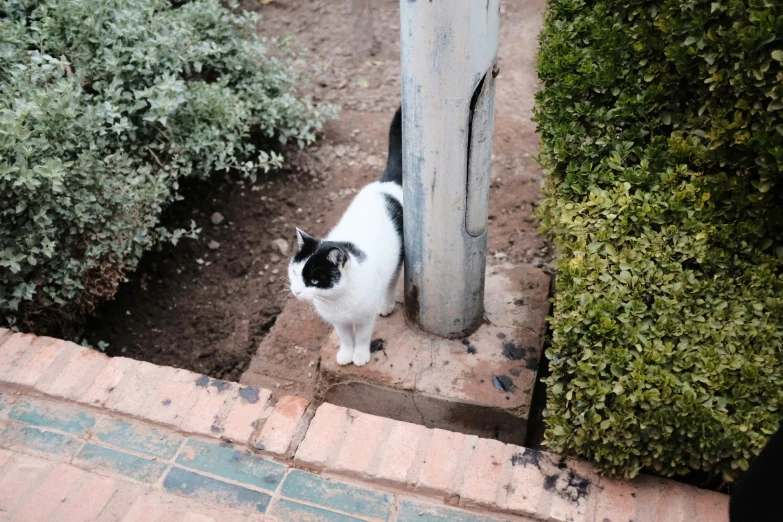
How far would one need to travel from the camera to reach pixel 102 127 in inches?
140

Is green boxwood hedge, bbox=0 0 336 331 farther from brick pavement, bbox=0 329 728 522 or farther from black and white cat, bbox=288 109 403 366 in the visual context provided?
black and white cat, bbox=288 109 403 366

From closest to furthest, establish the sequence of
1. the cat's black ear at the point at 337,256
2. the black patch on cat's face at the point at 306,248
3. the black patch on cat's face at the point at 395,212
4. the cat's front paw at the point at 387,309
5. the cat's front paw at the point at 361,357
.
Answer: the cat's black ear at the point at 337,256 → the black patch on cat's face at the point at 306,248 → the cat's front paw at the point at 361,357 → the black patch on cat's face at the point at 395,212 → the cat's front paw at the point at 387,309

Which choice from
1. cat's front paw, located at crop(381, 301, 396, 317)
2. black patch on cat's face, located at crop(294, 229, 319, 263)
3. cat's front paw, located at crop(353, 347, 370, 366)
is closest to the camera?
black patch on cat's face, located at crop(294, 229, 319, 263)

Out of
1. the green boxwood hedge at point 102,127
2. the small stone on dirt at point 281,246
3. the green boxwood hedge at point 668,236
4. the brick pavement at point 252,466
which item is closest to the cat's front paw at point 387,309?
the brick pavement at point 252,466

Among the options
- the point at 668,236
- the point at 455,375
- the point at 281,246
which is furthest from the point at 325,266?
the point at 281,246

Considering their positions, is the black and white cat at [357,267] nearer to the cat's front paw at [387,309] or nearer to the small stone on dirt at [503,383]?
the cat's front paw at [387,309]

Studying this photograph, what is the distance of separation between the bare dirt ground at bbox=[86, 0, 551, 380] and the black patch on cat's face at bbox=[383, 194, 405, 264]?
88 centimetres

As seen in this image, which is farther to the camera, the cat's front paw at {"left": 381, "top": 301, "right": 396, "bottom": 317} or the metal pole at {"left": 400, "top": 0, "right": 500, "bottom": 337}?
the cat's front paw at {"left": 381, "top": 301, "right": 396, "bottom": 317}

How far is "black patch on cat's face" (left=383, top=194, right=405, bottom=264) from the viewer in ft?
10.3

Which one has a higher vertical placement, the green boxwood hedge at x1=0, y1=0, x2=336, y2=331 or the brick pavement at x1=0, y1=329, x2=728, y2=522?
the green boxwood hedge at x1=0, y1=0, x2=336, y2=331

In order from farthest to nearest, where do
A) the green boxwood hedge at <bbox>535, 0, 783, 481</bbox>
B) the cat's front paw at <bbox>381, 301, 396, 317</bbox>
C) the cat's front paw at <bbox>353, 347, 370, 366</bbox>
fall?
the cat's front paw at <bbox>381, 301, 396, 317</bbox> → the cat's front paw at <bbox>353, 347, 370, 366</bbox> → the green boxwood hedge at <bbox>535, 0, 783, 481</bbox>

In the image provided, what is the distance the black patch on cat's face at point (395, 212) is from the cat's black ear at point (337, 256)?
501 mm

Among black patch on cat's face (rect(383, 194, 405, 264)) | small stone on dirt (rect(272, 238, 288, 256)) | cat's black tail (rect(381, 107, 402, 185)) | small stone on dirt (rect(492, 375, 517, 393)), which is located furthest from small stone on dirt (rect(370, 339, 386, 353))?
small stone on dirt (rect(272, 238, 288, 256))

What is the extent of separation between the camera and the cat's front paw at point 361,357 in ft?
9.85
